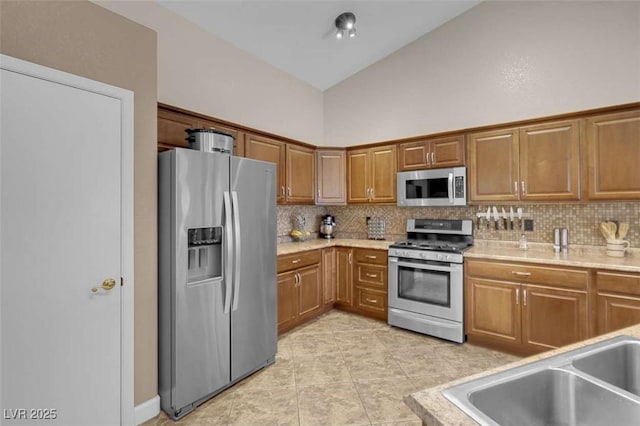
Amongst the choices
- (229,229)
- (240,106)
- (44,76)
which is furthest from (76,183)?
(240,106)

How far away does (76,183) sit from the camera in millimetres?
1720

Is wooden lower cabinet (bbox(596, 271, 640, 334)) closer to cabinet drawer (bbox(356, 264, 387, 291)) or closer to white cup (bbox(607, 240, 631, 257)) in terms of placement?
white cup (bbox(607, 240, 631, 257))

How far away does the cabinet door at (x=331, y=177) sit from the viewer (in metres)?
4.34

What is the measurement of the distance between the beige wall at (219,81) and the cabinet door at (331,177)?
1.69 feet

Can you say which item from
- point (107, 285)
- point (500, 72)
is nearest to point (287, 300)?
point (107, 285)

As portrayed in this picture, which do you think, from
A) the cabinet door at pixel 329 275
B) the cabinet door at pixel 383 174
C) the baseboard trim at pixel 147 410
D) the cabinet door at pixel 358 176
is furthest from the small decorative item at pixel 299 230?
the baseboard trim at pixel 147 410

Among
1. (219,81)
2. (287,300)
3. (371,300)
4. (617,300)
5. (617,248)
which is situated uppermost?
(219,81)

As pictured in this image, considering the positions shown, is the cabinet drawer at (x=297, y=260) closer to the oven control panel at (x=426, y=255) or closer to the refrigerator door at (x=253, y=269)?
the refrigerator door at (x=253, y=269)

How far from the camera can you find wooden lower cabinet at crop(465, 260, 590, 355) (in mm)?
2555

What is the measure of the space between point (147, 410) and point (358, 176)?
133 inches

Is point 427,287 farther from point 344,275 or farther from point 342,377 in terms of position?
point 342,377

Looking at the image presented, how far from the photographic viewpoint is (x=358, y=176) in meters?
4.32

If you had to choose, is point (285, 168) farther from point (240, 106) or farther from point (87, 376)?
point (87, 376)

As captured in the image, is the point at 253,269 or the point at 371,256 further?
the point at 371,256
